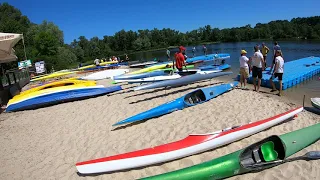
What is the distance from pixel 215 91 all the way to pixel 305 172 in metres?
4.65

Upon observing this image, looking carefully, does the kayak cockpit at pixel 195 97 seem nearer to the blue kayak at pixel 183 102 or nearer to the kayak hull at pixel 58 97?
the blue kayak at pixel 183 102

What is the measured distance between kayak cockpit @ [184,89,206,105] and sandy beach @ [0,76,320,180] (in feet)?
0.95

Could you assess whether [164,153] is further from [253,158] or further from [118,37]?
[118,37]

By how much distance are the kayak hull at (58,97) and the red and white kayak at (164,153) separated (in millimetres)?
6520

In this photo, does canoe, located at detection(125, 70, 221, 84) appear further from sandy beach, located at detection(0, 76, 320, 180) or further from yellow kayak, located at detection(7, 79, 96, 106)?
yellow kayak, located at detection(7, 79, 96, 106)

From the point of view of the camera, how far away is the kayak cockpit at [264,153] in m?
3.75

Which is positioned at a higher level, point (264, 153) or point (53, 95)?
point (53, 95)

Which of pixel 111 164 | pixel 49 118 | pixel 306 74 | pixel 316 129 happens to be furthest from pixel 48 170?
pixel 306 74

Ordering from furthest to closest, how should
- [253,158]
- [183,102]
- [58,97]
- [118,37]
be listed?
[118,37] → [58,97] → [183,102] → [253,158]

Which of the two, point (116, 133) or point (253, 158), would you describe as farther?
point (116, 133)

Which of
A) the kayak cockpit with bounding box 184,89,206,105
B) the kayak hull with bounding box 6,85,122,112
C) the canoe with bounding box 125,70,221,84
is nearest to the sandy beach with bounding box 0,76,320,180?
the kayak cockpit with bounding box 184,89,206,105

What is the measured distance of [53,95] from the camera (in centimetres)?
978

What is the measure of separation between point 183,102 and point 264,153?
3.39 metres

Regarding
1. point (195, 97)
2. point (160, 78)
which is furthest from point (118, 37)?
point (195, 97)
